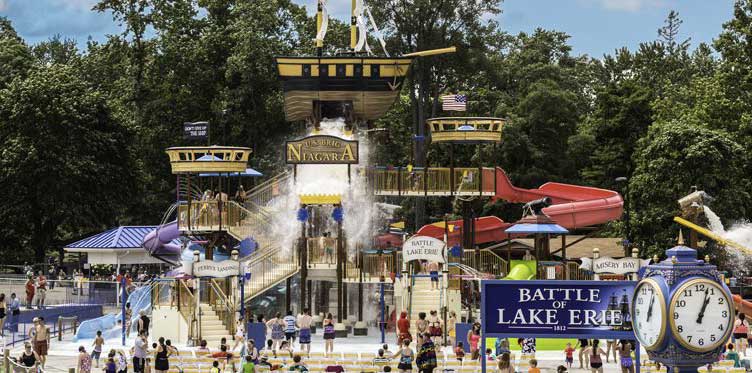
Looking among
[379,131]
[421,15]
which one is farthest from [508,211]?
[379,131]

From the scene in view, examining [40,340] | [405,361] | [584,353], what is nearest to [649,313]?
[405,361]

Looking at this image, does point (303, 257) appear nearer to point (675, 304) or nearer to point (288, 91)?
point (288, 91)

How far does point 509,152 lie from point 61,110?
2636 cm

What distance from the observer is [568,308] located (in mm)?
21781

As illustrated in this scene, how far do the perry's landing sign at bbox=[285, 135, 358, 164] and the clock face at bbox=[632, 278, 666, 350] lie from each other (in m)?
30.4

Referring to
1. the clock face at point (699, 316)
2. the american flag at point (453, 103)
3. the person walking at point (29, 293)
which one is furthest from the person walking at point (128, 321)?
the clock face at point (699, 316)

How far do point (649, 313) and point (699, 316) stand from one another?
28.6 inches

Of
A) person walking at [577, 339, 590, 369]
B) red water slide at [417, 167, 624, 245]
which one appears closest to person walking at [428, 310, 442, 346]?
person walking at [577, 339, 590, 369]

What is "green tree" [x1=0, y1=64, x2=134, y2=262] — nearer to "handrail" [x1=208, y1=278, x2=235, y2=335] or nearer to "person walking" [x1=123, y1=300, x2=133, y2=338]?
"person walking" [x1=123, y1=300, x2=133, y2=338]

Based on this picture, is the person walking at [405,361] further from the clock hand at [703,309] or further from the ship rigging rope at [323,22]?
the ship rigging rope at [323,22]

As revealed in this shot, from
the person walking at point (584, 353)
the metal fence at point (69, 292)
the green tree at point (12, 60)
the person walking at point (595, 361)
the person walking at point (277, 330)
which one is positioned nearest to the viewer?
the person walking at point (595, 361)

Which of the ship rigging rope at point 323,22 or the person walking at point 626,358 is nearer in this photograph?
the person walking at point 626,358

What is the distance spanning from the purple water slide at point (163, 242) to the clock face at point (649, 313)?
43.5 metres

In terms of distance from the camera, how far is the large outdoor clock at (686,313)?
17469 millimetres
